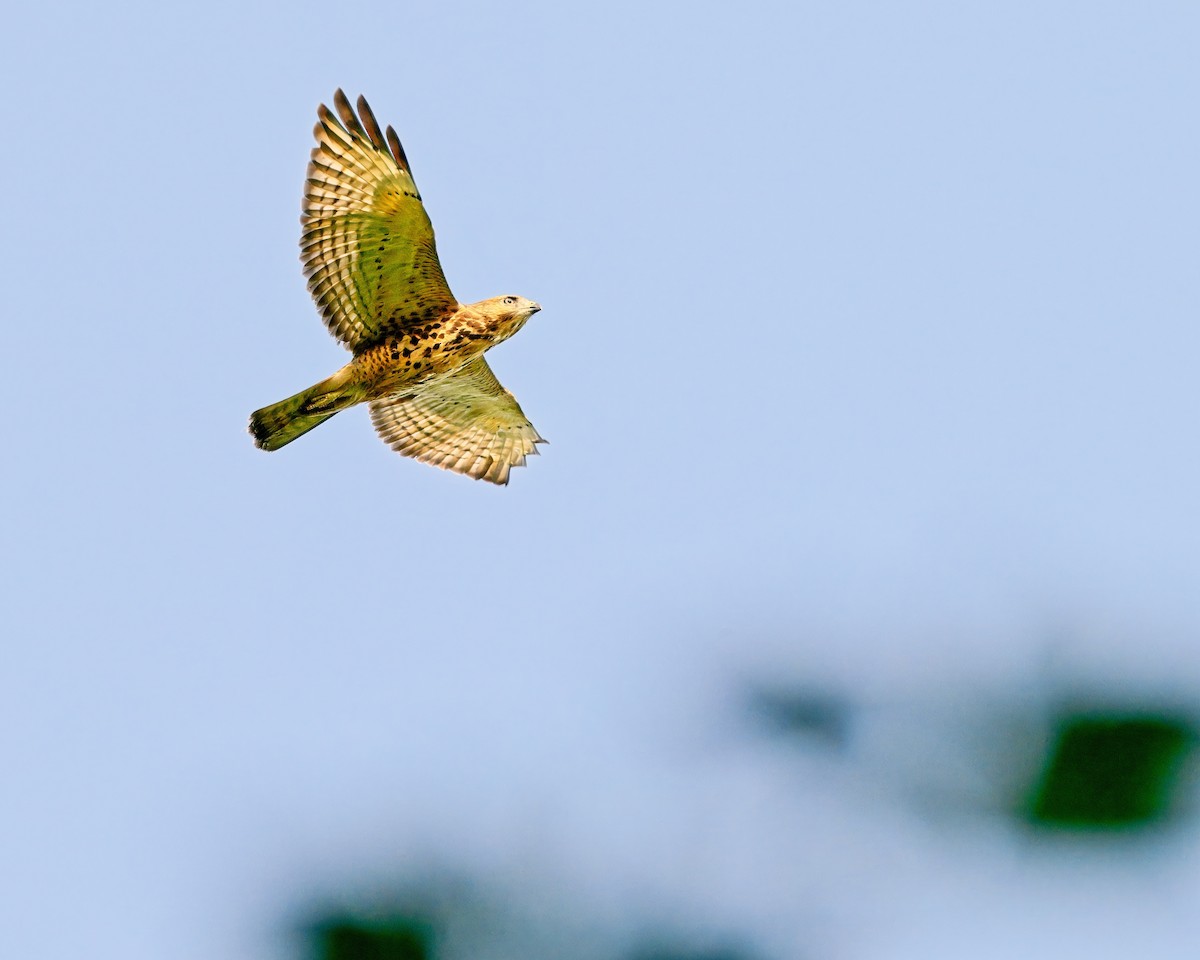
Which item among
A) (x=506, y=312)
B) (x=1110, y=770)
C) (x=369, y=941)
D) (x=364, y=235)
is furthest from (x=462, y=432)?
(x=1110, y=770)

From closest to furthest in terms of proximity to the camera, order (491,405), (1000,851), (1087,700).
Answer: (1087,700) < (1000,851) < (491,405)

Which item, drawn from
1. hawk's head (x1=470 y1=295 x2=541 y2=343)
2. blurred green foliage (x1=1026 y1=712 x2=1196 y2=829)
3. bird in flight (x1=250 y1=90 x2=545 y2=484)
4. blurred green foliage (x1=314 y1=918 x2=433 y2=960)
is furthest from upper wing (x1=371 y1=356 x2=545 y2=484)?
blurred green foliage (x1=1026 y1=712 x2=1196 y2=829)

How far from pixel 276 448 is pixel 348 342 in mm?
917

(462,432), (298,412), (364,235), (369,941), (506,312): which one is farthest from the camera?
(462,432)

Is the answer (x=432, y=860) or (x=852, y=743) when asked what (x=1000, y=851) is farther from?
(x=432, y=860)

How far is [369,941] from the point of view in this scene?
139cm

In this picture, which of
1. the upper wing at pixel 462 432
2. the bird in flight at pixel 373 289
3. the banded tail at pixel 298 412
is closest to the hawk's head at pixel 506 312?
the bird in flight at pixel 373 289

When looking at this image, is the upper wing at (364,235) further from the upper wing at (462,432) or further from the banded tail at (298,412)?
the upper wing at (462,432)

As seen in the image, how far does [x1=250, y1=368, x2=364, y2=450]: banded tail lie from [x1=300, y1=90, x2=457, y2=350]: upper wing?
1.19ft

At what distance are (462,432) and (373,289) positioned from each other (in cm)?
227

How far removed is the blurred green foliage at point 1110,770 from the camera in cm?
126

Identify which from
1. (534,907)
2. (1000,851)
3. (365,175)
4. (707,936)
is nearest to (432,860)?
(534,907)

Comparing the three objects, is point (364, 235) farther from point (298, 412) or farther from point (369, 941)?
point (369, 941)

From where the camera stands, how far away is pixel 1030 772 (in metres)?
1.32
